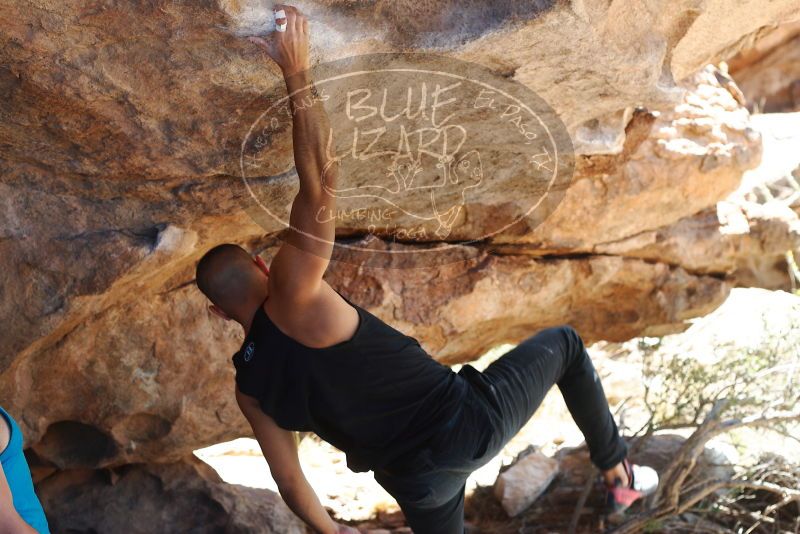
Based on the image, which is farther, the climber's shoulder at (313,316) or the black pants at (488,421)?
the black pants at (488,421)

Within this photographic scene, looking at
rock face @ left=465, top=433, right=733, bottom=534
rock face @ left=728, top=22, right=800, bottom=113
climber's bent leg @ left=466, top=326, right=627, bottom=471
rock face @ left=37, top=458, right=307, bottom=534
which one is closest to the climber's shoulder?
climber's bent leg @ left=466, top=326, right=627, bottom=471

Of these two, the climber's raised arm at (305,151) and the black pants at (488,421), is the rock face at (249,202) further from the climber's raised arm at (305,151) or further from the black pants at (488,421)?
the black pants at (488,421)

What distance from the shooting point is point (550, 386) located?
9.97ft

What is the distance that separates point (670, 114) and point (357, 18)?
226 cm

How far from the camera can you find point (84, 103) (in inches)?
89.8

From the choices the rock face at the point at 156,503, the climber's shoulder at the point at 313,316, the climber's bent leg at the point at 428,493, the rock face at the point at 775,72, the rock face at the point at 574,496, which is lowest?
the rock face at the point at 574,496

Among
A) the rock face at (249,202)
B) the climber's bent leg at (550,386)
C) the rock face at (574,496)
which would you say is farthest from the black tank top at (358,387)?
the rock face at (574,496)

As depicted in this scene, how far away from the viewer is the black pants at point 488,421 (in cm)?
259

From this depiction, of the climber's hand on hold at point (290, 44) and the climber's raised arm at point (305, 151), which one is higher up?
the climber's hand on hold at point (290, 44)

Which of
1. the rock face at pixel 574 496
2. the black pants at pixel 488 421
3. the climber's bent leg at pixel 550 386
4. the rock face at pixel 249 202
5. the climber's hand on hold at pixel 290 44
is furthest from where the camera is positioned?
the rock face at pixel 574 496

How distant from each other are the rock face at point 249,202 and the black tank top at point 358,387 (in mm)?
557

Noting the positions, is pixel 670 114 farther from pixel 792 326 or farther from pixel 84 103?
pixel 84 103

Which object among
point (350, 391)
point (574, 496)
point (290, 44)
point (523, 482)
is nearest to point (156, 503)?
point (350, 391)

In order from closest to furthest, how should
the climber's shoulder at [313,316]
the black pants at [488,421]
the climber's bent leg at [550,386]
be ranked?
the climber's shoulder at [313,316], the black pants at [488,421], the climber's bent leg at [550,386]
